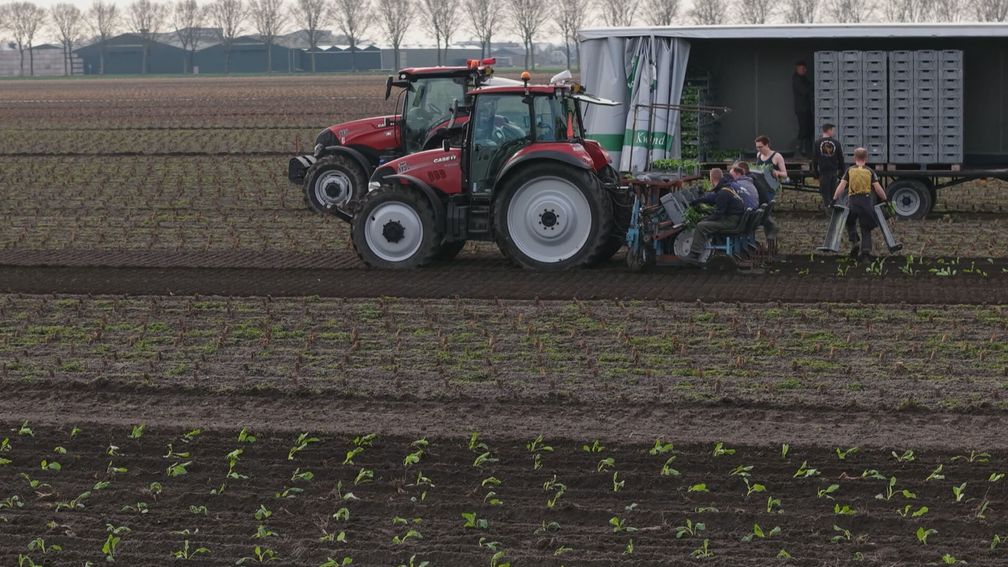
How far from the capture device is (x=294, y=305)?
45.0 ft

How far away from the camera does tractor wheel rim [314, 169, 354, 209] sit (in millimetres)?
20188

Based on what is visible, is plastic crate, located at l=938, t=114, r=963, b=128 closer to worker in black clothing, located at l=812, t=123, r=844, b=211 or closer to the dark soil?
worker in black clothing, located at l=812, t=123, r=844, b=211

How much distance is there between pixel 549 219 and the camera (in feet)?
49.8

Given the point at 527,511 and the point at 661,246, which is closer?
the point at 527,511

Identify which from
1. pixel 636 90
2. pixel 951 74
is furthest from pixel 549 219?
pixel 951 74

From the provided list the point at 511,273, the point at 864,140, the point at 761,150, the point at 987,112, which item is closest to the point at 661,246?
the point at 511,273

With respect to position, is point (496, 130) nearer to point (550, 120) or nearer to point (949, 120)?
point (550, 120)

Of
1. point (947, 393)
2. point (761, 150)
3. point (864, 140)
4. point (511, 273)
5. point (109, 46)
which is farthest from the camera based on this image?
point (109, 46)

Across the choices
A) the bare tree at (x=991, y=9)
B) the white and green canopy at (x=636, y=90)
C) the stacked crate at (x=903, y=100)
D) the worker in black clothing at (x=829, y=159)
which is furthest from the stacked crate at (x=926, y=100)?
the bare tree at (x=991, y=9)

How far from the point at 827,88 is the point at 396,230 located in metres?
6.92

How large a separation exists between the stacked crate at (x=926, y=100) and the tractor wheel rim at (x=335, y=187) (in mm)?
7579

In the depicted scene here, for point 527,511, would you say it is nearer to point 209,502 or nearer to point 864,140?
point 209,502

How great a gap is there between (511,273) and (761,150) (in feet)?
14.4

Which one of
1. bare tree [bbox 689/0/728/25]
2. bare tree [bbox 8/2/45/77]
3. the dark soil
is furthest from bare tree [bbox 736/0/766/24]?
the dark soil
